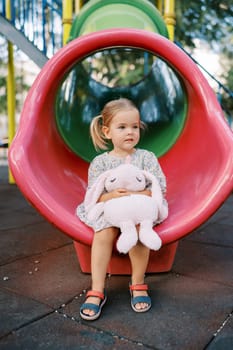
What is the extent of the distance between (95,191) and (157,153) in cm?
103

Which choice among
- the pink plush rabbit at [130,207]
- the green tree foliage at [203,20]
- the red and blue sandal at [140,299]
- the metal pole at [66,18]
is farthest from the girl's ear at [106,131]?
the green tree foliage at [203,20]

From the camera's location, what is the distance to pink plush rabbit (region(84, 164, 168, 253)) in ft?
4.47

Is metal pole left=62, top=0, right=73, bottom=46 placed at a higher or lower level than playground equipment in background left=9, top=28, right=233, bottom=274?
higher

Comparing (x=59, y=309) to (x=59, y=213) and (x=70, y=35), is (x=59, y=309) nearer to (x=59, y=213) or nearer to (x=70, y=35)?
(x=59, y=213)

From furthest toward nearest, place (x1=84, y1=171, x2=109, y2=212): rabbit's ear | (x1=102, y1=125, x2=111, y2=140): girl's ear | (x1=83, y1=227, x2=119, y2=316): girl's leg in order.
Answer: (x1=102, y1=125, x2=111, y2=140): girl's ear < (x1=84, y1=171, x2=109, y2=212): rabbit's ear < (x1=83, y1=227, x2=119, y2=316): girl's leg

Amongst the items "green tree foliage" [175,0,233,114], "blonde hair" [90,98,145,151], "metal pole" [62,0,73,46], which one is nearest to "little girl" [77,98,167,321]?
"blonde hair" [90,98,145,151]

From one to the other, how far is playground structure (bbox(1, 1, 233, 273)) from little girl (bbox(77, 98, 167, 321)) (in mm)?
74

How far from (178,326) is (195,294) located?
289 mm

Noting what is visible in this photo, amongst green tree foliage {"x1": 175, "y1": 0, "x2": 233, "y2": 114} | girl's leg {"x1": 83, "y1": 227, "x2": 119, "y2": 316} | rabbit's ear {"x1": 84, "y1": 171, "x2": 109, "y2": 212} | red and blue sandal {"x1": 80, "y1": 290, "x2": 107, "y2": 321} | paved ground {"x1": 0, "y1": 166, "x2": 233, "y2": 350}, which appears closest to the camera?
paved ground {"x1": 0, "y1": 166, "x2": 233, "y2": 350}

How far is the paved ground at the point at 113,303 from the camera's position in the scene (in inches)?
45.1

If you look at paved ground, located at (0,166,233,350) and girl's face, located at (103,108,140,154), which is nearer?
paved ground, located at (0,166,233,350)

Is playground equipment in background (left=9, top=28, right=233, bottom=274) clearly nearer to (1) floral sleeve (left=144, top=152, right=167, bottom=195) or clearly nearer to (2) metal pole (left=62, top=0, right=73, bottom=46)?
(1) floral sleeve (left=144, top=152, right=167, bottom=195)

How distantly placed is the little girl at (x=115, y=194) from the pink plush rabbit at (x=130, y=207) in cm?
3

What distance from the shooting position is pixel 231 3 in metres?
7.49
